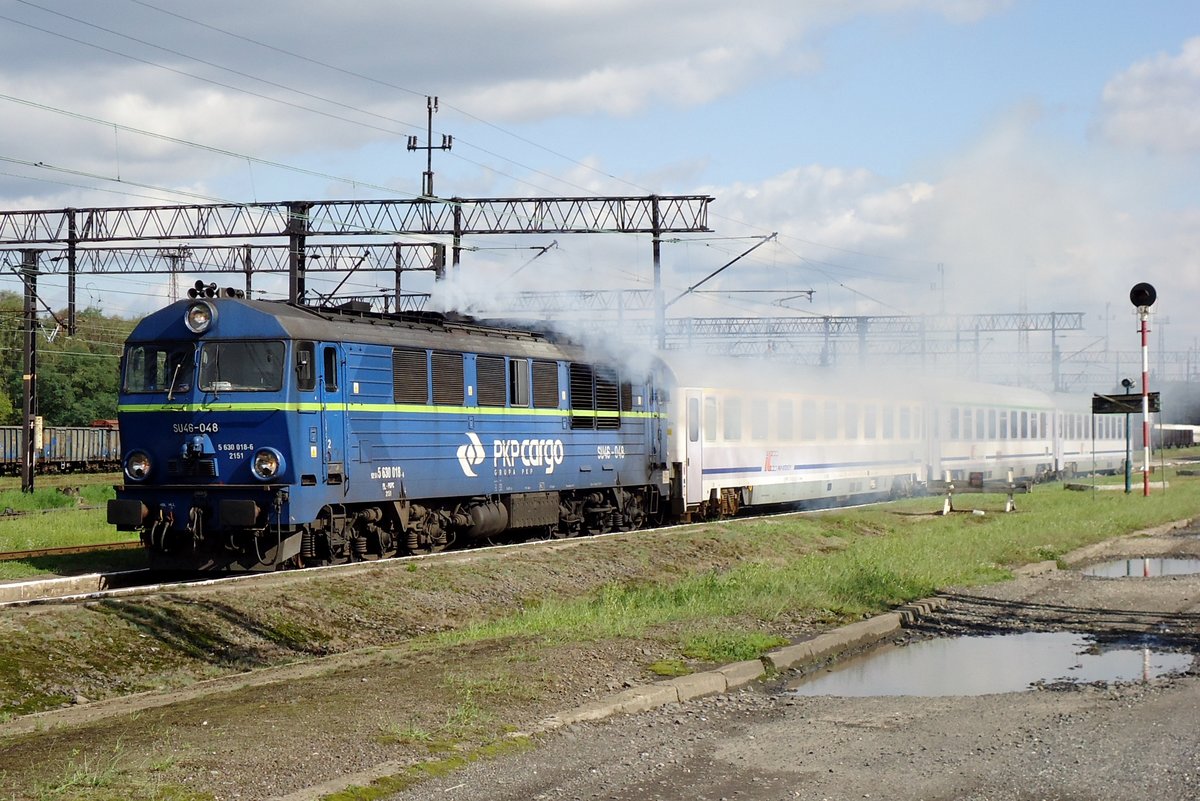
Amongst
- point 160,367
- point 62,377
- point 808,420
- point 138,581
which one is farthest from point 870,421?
point 62,377

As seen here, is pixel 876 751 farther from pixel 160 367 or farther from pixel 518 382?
pixel 518 382

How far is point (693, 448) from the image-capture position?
29.3 meters

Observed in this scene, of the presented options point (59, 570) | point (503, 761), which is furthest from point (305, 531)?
point (503, 761)

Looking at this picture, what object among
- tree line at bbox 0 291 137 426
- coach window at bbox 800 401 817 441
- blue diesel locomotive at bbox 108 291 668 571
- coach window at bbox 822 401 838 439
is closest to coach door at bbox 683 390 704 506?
coach window at bbox 800 401 817 441

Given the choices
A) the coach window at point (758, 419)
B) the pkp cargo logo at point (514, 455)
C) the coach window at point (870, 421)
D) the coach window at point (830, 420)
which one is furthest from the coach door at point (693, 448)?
the coach window at point (870, 421)

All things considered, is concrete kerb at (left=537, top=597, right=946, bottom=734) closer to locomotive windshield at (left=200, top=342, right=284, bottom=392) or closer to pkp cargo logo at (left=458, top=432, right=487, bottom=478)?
pkp cargo logo at (left=458, top=432, right=487, bottom=478)

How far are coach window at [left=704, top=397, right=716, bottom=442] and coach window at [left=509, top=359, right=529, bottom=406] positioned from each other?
783cm

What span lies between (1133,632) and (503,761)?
29.7ft

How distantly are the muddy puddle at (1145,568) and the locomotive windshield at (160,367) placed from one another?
14319mm

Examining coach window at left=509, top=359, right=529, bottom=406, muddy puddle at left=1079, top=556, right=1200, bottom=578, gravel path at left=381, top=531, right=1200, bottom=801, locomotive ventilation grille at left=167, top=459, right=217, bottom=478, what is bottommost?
→ muddy puddle at left=1079, top=556, right=1200, bottom=578

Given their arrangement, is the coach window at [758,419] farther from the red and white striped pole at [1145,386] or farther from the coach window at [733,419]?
the red and white striped pole at [1145,386]

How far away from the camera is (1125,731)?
9.12 meters

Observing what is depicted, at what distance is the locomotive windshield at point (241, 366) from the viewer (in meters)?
18.1

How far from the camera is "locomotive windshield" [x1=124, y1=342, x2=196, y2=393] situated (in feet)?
60.9
